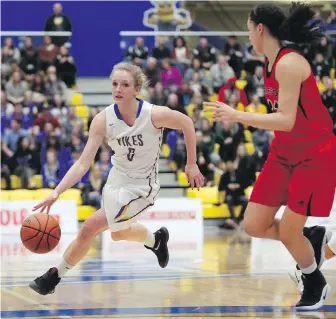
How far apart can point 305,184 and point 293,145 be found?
0.89 ft

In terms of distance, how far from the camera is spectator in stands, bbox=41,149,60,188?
559 inches

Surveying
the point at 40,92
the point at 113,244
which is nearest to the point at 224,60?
the point at 40,92

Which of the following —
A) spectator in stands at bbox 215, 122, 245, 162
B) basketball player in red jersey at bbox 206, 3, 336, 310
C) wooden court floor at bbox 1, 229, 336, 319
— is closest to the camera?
basketball player in red jersey at bbox 206, 3, 336, 310

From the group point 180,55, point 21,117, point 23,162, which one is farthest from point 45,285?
point 180,55

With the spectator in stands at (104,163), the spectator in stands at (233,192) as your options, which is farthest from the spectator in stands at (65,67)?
the spectator in stands at (233,192)

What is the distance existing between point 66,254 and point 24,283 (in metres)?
1.15

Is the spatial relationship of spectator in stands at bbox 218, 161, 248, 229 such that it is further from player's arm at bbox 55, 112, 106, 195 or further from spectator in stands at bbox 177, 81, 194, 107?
player's arm at bbox 55, 112, 106, 195

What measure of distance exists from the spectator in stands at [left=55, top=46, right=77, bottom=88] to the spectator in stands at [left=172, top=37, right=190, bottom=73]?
1997 mm

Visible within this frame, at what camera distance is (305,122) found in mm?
5508

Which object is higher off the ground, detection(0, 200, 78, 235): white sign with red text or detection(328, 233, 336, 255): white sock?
detection(328, 233, 336, 255): white sock

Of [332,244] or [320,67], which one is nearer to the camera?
[332,244]

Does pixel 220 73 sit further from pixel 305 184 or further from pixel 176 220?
pixel 305 184

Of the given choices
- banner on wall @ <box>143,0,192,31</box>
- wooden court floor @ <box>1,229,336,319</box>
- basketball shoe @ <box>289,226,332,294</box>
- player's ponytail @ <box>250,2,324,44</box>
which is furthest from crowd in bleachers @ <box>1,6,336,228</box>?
player's ponytail @ <box>250,2,324,44</box>

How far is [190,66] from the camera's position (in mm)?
16609
